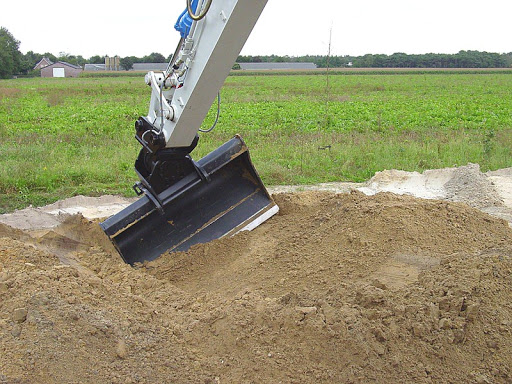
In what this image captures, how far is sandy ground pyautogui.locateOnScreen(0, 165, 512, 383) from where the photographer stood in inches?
117

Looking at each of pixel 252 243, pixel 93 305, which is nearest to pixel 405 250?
pixel 252 243

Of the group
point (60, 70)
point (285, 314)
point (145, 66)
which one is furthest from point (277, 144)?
point (60, 70)

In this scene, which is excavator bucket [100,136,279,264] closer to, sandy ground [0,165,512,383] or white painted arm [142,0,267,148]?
sandy ground [0,165,512,383]

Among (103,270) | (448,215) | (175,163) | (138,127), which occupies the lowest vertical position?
(103,270)

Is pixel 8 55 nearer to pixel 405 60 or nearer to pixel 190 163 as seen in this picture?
pixel 405 60

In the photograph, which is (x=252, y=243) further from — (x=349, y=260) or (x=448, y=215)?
(x=448, y=215)

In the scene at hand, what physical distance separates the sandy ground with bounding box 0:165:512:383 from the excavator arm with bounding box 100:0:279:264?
24 centimetres

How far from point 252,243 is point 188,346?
198 centimetres

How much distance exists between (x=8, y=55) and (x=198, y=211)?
64.6 metres

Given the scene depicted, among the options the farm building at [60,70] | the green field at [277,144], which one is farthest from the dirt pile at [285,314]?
the farm building at [60,70]

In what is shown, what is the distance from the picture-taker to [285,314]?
331 cm

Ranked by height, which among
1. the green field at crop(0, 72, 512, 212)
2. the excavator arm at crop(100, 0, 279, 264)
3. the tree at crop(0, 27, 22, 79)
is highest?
the tree at crop(0, 27, 22, 79)

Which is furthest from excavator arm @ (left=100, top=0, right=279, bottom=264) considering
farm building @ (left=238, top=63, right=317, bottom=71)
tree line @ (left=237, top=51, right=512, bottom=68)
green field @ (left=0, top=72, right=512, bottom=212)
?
farm building @ (left=238, top=63, right=317, bottom=71)

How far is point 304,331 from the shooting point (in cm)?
318
